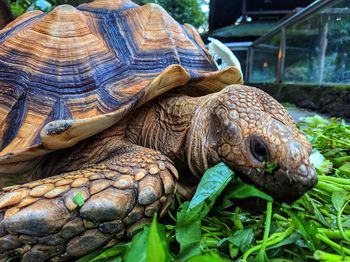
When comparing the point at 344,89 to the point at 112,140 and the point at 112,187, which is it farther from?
the point at 112,187

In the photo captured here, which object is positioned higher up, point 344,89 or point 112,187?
point 112,187

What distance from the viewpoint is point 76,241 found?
1.18 metres

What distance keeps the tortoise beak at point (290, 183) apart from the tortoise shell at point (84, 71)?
0.69 m

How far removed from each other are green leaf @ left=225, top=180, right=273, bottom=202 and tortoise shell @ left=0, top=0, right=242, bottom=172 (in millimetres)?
581

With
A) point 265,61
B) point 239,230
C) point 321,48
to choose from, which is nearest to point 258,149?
point 239,230

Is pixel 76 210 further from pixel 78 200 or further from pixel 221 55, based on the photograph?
pixel 221 55

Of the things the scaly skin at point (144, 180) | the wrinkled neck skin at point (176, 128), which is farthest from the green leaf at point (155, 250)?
the wrinkled neck skin at point (176, 128)

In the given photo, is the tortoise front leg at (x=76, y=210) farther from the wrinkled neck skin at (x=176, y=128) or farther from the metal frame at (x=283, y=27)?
the metal frame at (x=283, y=27)

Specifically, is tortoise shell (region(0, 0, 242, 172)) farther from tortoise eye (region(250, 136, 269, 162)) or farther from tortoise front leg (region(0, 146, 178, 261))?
tortoise eye (region(250, 136, 269, 162))

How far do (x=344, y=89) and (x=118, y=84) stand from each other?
162 inches

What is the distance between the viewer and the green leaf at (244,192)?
121 centimetres

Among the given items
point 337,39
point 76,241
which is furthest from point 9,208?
point 337,39

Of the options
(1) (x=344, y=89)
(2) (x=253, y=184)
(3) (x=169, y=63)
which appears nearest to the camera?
(2) (x=253, y=184)

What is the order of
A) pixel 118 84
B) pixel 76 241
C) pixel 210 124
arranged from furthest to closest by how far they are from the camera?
pixel 118 84
pixel 210 124
pixel 76 241
